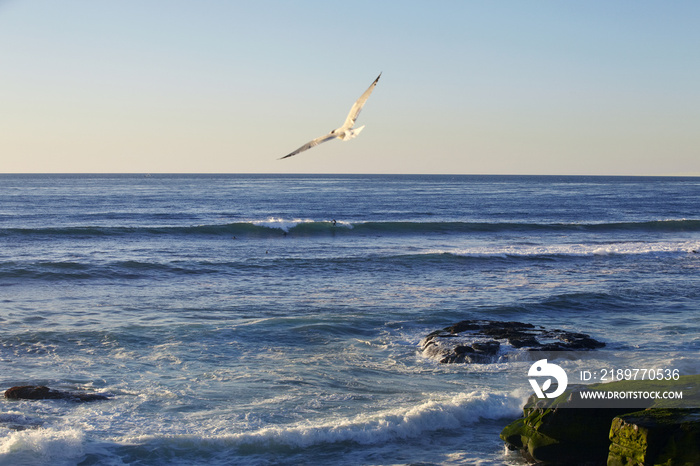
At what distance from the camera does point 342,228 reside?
38875mm

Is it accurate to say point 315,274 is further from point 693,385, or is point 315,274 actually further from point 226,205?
point 226,205

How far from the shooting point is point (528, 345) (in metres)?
13.0

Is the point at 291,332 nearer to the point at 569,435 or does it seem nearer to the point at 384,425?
the point at 384,425

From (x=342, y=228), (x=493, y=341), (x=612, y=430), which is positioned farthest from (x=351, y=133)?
(x=342, y=228)

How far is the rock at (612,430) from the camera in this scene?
6.51 meters

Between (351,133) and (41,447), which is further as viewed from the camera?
(41,447)

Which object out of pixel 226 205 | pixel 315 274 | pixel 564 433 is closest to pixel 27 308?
pixel 315 274

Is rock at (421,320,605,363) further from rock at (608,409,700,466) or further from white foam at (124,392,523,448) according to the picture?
rock at (608,409,700,466)

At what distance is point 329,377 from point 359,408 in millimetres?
1669

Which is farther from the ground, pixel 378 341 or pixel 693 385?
pixel 693 385

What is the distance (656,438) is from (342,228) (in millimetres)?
32632

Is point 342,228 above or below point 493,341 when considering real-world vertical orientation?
above

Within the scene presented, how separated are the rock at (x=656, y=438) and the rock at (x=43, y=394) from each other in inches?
303

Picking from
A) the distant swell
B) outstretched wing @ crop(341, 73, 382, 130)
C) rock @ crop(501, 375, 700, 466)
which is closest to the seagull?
outstretched wing @ crop(341, 73, 382, 130)
